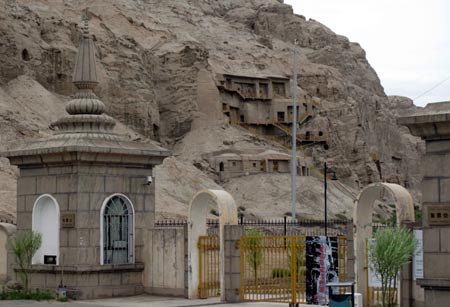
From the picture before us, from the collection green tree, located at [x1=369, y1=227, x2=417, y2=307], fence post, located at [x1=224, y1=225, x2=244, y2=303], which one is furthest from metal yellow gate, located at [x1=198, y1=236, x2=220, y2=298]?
green tree, located at [x1=369, y1=227, x2=417, y2=307]

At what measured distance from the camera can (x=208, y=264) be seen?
2347 centimetres

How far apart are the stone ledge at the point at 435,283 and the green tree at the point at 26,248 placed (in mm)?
11316

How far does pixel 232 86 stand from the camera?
4087 inches

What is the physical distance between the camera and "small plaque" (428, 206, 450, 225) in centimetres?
1491

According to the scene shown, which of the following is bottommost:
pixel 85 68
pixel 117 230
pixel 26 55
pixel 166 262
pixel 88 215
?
pixel 166 262

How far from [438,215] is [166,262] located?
33.4ft

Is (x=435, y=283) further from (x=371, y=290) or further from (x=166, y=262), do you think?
(x=166, y=262)

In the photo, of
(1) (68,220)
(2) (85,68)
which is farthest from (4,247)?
(2) (85,68)

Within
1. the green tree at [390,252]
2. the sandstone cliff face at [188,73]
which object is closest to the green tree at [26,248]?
the green tree at [390,252]

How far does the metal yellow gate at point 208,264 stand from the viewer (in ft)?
76.7

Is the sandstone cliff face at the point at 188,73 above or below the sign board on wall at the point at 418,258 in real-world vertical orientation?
above

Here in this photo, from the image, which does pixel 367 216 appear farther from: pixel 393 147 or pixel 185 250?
pixel 393 147

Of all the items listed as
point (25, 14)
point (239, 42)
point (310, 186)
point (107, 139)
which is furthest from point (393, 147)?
point (107, 139)

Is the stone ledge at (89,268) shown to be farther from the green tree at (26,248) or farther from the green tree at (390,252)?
the green tree at (390,252)
